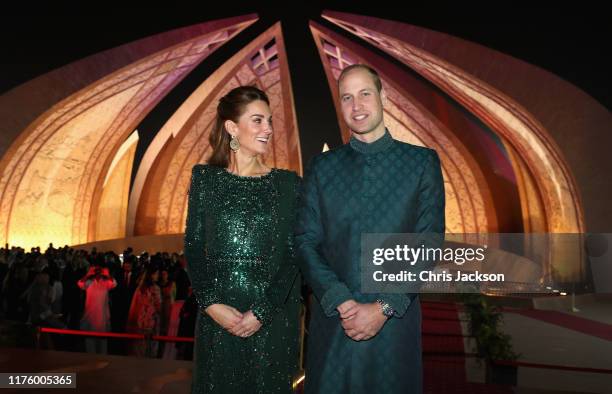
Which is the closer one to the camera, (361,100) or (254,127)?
(361,100)

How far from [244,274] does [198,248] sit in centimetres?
19

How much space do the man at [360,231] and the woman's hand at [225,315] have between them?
0.87 ft

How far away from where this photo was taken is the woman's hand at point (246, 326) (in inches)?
67.3

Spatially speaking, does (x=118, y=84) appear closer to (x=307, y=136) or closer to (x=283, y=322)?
(x=307, y=136)

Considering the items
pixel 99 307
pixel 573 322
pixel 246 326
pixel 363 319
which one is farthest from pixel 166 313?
pixel 573 322

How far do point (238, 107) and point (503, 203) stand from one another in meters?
14.1

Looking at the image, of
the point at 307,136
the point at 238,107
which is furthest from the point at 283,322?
the point at 307,136

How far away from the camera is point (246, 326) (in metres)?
1.71

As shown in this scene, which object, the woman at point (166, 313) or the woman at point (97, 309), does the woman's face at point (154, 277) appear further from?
the woman at point (97, 309)

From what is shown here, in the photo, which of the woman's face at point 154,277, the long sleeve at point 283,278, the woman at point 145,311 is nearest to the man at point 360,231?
the long sleeve at point 283,278

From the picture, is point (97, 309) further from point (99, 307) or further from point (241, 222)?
point (241, 222)

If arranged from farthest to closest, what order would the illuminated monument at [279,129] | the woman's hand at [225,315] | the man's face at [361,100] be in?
the illuminated monument at [279,129] < the woman's hand at [225,315] < the man's face at [361,100]

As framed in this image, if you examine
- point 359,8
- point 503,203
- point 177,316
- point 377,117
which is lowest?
point 177,316

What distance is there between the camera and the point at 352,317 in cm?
145
